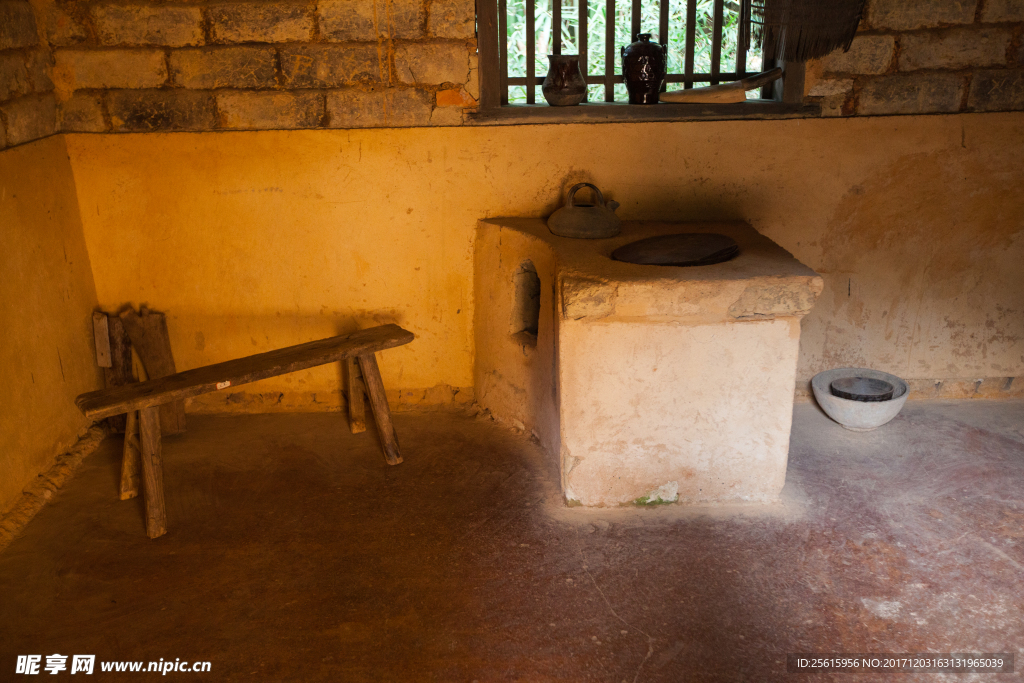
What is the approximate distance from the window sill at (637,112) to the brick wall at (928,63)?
18cm

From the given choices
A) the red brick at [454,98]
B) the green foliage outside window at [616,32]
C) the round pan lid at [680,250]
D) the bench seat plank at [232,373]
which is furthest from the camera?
the green foliage outside window at [616,32]

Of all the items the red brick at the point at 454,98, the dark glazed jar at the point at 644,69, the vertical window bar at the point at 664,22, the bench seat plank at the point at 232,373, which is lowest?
the bench seat plank at the point at 232,373

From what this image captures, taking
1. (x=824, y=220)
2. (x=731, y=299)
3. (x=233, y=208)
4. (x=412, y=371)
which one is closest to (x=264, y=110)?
(x=233, y=208)

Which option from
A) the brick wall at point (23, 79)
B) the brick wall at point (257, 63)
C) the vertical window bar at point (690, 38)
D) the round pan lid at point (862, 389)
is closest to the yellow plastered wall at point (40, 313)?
the brick wall at point (23, 79)

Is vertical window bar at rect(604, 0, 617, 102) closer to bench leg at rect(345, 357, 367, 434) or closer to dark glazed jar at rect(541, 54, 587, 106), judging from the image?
dark glazed jar at rect(541, 54, 587, 106)

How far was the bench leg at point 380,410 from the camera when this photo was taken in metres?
3.91

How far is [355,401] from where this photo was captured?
4242 millimetres

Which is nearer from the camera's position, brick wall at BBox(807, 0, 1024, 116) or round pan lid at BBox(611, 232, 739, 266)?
round pan lid at BBox(611, 232, 739, 266)

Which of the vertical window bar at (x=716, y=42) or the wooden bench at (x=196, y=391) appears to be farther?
the vertical window bar at (x=716, y=42)

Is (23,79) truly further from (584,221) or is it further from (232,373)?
(584,221)

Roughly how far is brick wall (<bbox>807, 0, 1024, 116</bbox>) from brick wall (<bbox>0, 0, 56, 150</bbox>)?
150 inches

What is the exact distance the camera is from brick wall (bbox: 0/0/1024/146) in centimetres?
384

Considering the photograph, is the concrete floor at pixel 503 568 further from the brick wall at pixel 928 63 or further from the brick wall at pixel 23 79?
the brick wall at pixel 928 63

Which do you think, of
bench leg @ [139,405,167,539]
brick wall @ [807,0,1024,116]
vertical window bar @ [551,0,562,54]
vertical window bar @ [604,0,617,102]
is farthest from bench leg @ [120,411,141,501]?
brick wall @ [807,0,1024,116]
